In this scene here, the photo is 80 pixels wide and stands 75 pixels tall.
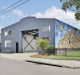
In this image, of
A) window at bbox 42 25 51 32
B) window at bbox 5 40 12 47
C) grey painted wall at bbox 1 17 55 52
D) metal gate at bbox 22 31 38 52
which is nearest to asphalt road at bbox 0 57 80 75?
grey painted wall at bbox 1 17 55 52

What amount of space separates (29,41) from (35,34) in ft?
8.98

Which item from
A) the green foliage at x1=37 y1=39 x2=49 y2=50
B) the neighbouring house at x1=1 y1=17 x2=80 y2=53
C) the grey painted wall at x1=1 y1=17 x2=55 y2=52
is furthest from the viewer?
the grey painted wall at x1=1 y1=17 x2=55 y2=52

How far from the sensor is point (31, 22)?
54031mm

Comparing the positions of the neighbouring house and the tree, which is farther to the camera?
the neighbouring house

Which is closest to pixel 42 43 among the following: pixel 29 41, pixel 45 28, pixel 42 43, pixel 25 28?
pixel 42 43

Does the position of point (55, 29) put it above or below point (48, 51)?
above

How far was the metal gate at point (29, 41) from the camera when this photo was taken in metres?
59.4

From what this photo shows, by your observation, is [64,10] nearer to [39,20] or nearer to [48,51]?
[48,51]

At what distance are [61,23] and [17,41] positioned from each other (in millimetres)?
12382

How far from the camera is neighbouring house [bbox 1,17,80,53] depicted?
49031 millimetres

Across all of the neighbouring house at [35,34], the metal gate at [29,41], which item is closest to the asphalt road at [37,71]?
the neighbouring house at [35,34]

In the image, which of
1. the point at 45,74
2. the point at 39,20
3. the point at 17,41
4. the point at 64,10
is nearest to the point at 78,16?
the point at 64,10

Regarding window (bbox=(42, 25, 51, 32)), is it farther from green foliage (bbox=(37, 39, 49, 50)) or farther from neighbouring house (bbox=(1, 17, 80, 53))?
green foliage (bbox=(37, 39, 49, 50))

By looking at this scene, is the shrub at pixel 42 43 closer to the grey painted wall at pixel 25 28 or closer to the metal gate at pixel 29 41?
the grey painted wall at pixel 25 28
